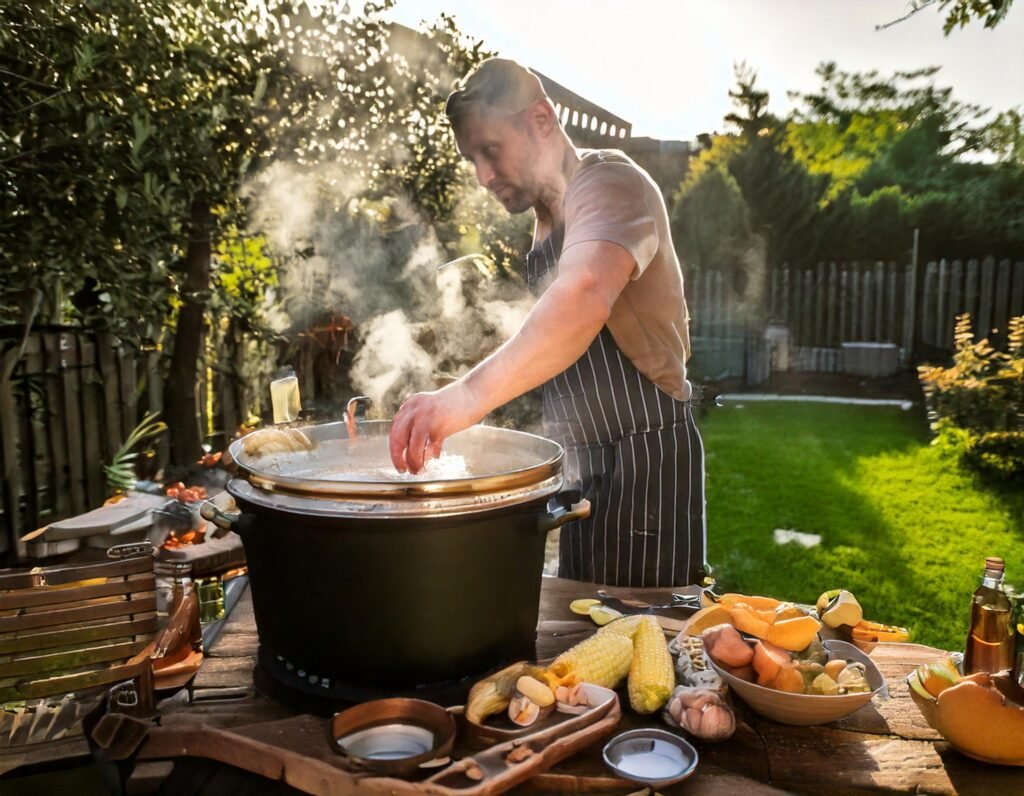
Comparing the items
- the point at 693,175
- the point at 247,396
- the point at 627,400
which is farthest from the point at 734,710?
the point at 693,175

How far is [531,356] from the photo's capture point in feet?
5.54

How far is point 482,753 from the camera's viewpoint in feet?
4.11

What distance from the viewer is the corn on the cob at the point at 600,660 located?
1.51 m

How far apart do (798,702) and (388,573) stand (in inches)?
32.6

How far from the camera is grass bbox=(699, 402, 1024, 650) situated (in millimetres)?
4812

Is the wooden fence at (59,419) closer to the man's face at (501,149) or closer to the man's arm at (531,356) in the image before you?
the man's face at (501,149)

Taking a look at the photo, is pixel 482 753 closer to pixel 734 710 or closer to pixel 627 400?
pixel 734 710

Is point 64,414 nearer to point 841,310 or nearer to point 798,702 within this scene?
point 798,702

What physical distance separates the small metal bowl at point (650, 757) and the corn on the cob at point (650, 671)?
0.28 feet

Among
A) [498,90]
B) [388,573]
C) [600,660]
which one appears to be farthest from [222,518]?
[498,90]

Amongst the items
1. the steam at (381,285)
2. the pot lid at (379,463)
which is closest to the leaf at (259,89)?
the steam at (381,285)

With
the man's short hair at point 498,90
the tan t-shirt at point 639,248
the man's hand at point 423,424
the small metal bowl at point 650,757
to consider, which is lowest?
the small metal bowl at point 650,757

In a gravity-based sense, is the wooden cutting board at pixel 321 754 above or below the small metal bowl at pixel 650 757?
above

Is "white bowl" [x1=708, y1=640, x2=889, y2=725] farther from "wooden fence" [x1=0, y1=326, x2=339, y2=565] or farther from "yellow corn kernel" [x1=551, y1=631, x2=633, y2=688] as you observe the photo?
"wooden fence" [x1=0, y1=326, x2=339, y2=565]
